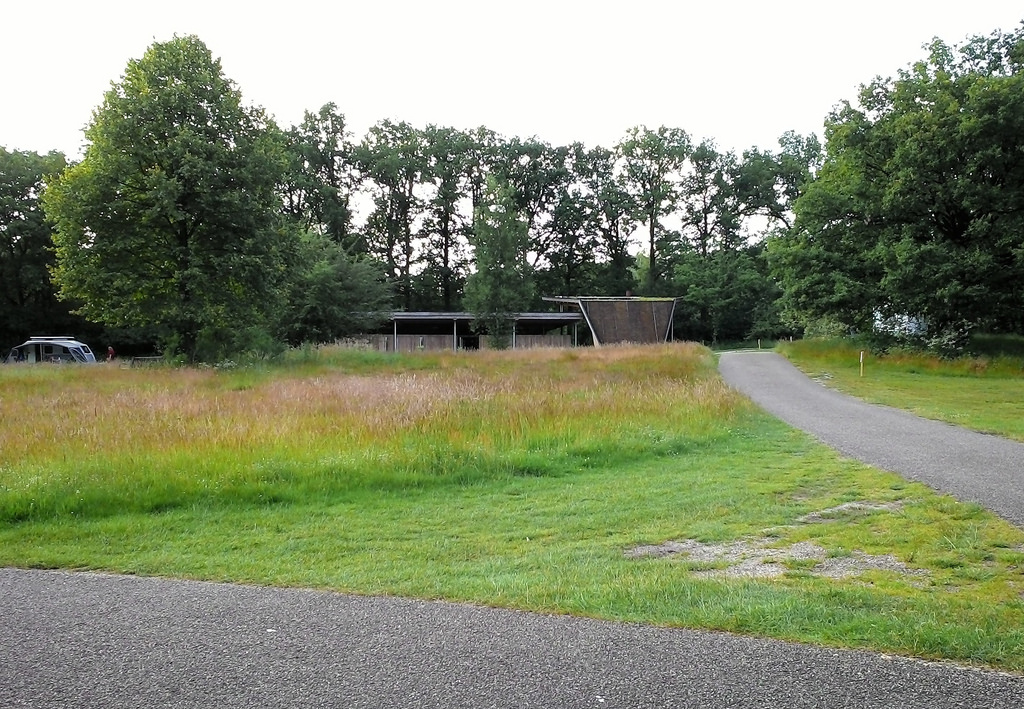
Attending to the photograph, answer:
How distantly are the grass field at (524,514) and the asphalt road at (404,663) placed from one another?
275mm

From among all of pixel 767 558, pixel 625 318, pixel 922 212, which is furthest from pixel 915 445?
pixel 625 318

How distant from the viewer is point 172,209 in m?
24.0

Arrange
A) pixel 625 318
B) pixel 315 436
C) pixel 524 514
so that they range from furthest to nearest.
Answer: pixel 625 318 < pixel 315 436 < pixel 524 514

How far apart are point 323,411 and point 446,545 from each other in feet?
21.5

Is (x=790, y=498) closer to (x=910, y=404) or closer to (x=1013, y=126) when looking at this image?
(x=910, y=404)

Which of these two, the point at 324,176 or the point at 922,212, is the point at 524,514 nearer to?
the point at 922,212

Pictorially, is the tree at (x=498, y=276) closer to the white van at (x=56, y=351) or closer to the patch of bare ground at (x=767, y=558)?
the white van at (x=56, y=351)

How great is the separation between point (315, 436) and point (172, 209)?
1835 centimetres

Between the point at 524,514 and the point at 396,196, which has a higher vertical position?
the point at 396,196

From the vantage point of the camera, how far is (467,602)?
4.13m

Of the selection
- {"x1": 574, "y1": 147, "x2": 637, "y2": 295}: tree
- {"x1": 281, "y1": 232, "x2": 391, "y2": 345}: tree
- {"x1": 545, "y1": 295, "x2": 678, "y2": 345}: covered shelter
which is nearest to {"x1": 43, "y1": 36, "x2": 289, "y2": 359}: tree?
{"x1": 281, "y1": 232, "x2": 391, "y2": 345}: tree

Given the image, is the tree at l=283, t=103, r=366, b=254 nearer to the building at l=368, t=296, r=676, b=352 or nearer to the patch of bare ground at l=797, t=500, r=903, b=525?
the building at l=368, t=296, r=676, b=352

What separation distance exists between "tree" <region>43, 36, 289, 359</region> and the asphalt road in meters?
23.1

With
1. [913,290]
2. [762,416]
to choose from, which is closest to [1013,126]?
[913,290]
